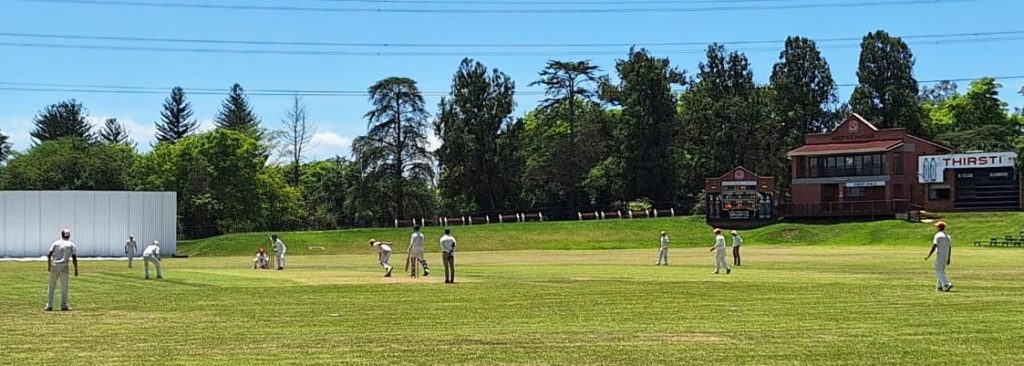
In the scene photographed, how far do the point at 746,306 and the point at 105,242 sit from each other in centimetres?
5920

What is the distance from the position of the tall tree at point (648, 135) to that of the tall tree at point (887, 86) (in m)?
18.2

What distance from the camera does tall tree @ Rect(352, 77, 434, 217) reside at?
10475 cm

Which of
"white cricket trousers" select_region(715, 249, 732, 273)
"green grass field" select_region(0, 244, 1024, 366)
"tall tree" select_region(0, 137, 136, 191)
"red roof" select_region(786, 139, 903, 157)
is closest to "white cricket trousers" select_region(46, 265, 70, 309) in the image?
"green grass field" select_region(0, 244, 1024, 366)

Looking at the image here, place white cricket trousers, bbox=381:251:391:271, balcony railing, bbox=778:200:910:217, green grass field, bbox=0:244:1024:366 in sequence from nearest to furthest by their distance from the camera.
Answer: green grass field, bbox=0:244:1024:366
white cricket trousers, bbox=381:251:391:271
balcony railing, bbox=778:200:910:217

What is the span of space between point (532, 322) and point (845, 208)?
7514cm

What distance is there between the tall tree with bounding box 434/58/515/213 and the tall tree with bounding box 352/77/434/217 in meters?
3.63

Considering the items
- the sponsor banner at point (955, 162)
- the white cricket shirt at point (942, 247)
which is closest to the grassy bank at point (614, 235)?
A: the sponsor banner at point (955, 162)

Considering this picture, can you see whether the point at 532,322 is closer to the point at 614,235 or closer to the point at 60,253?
the point at 60,253

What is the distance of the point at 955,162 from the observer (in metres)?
90.1

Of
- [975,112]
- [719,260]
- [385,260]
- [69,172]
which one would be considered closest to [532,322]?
[385,260]

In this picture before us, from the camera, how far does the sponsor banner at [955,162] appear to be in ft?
292

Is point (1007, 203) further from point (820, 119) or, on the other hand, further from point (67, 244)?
point (67, 244)

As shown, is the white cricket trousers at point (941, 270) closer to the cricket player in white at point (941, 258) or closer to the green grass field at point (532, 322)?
the cricket player in white at point (941, 258)

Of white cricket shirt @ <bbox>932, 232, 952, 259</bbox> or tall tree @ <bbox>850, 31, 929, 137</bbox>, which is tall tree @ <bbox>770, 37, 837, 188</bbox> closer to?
tall tree @ <bbox>850, 31, 929, 137</bbox>
